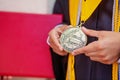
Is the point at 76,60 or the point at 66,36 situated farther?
the point at 76,60

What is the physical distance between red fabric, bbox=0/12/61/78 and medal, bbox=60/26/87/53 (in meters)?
0.26

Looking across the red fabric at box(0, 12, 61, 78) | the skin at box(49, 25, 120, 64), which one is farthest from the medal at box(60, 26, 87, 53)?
the red fabric at box(0, 12, 61, 78)

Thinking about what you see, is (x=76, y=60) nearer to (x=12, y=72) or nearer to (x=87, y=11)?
(x=87, y=11)

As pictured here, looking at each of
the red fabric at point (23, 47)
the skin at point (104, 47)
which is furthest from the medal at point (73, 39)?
the red fabric at point (23, 47)

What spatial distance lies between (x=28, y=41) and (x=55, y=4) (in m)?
0.20

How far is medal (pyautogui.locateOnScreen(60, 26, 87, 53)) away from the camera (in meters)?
0.71

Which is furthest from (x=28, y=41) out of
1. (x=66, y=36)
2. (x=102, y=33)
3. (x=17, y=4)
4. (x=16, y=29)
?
(x=102, y=33)

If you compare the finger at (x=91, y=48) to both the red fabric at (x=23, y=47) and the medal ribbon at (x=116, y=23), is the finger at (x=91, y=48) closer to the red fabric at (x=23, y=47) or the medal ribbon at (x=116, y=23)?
the medal ribbon at (x=116, y=23)

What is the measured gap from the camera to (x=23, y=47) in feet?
3.26

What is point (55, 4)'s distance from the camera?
39.5 inches

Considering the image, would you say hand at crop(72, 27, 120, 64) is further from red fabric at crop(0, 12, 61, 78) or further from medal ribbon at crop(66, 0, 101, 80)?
red fabric at crop(0, 12, 61, 78)

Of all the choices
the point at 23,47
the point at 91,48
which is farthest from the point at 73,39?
the point at 23,47

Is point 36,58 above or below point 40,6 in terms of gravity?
below

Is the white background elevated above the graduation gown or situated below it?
above
